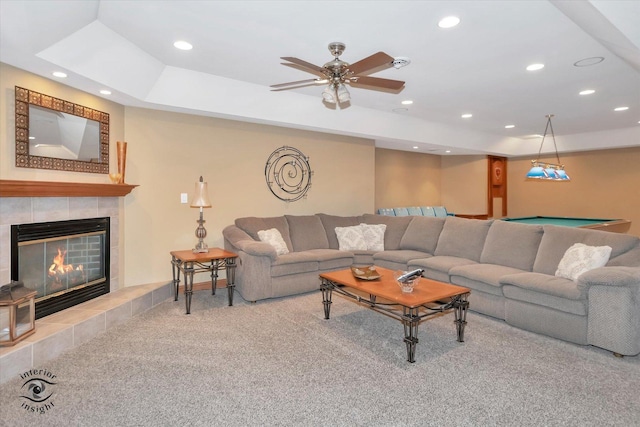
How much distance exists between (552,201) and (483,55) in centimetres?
667

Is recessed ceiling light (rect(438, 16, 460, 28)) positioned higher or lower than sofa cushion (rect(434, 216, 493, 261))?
higher

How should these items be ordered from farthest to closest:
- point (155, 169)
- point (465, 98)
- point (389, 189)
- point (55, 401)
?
point (389, 189) → point (465, 98) → point (155, 169) → point (55, 401)

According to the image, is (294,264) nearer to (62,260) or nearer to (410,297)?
(410,297)

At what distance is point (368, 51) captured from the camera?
334cm

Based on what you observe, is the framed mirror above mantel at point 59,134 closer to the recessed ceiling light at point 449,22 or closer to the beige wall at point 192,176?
the beige wall at point 192,176

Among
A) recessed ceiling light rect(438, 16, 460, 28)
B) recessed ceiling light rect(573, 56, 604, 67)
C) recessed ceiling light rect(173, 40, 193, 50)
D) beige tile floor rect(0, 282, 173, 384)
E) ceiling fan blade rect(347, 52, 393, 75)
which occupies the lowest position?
beige tile floor rect(0, 282, 173, 384)

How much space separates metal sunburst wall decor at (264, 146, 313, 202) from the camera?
210 inches

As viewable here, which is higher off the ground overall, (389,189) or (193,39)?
(193,39)

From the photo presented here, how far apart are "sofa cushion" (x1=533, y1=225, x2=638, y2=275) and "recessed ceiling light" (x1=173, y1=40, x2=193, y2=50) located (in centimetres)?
415

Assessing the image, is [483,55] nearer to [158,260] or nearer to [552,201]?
[158,260]

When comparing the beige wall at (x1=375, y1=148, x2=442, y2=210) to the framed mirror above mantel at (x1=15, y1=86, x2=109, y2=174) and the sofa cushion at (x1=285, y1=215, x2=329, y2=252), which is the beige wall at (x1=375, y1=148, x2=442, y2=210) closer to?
the sofa cushion at (x1=285, y1=215, x2=329, y2=252)

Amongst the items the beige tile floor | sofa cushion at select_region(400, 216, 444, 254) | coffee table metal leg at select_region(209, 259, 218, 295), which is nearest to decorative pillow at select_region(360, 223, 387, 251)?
sofa cushion at select_region(400, 216, 444, 254)

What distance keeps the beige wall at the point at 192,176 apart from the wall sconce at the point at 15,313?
145cm

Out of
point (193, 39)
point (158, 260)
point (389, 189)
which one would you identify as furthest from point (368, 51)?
point (389, 189)
